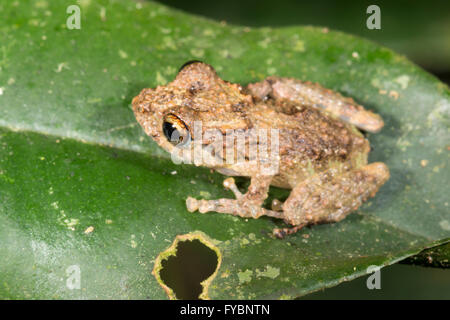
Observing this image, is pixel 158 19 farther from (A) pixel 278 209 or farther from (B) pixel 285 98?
(A) pixel 278 209

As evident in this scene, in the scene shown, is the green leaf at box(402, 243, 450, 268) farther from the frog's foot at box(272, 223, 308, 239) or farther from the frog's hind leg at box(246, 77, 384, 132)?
the frog's hind leg at box(246, 77, 384, 132)

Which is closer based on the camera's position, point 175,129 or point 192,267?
point 175,129

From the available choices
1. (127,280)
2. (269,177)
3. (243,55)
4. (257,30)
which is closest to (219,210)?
(269,177)

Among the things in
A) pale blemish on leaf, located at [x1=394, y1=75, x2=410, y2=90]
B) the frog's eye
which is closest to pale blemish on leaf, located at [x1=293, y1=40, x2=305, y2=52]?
pale blemish on leaf, located at [x1=394, y1=75, x2=410, y2=90]

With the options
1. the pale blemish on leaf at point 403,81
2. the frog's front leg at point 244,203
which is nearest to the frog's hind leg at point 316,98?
the pale blemish on leaf at point 403,81

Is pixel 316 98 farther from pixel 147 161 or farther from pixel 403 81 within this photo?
pixel 147 161

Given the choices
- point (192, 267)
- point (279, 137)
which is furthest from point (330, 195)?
point (192, 267)
